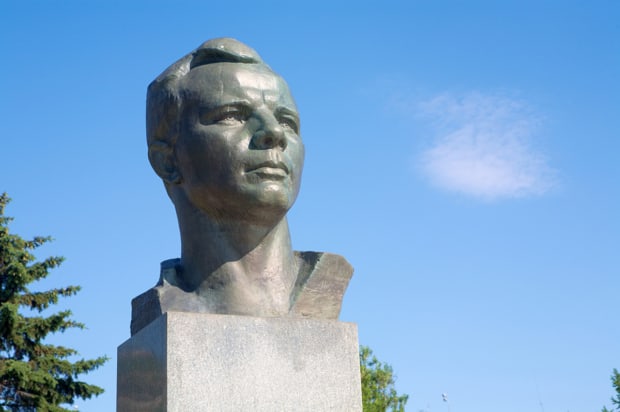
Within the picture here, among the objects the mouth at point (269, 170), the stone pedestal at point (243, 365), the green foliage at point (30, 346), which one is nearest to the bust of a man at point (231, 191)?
the mouth at point (269, 170)

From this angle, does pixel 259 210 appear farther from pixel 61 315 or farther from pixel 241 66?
pixel 61 315

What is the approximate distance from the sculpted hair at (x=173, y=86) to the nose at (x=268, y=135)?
663 millimetres

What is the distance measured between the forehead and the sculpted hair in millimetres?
108

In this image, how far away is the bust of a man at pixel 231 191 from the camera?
5473 millimetres

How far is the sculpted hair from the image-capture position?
584 cm

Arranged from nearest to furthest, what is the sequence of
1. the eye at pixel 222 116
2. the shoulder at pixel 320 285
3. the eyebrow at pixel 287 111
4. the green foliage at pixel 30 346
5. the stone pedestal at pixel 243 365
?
the stone pedestal at pixel 243 365 < the eye at pixel 222 116 < the shoulder at pixel 320 285 < the eyebrow at pixel 287 111 < the green foliage at pixel 30 346

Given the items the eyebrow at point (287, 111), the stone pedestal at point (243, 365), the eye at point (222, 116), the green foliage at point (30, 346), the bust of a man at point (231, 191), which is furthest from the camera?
the green foliage at point (30, 346)

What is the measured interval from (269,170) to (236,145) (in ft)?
0.98

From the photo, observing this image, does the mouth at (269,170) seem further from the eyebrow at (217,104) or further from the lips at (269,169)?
the eyebrow at (217,104)

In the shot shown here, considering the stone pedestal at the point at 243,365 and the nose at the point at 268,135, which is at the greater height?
the nose at the point at 268,135

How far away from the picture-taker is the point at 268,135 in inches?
219

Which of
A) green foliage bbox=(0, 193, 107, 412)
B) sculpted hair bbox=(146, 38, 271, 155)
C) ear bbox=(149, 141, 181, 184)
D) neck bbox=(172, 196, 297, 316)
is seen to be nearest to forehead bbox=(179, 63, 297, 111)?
sculpted hair bbox=(146, 38, 271, 155)

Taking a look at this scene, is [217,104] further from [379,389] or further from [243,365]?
[379,389]

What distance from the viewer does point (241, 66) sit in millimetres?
5863
